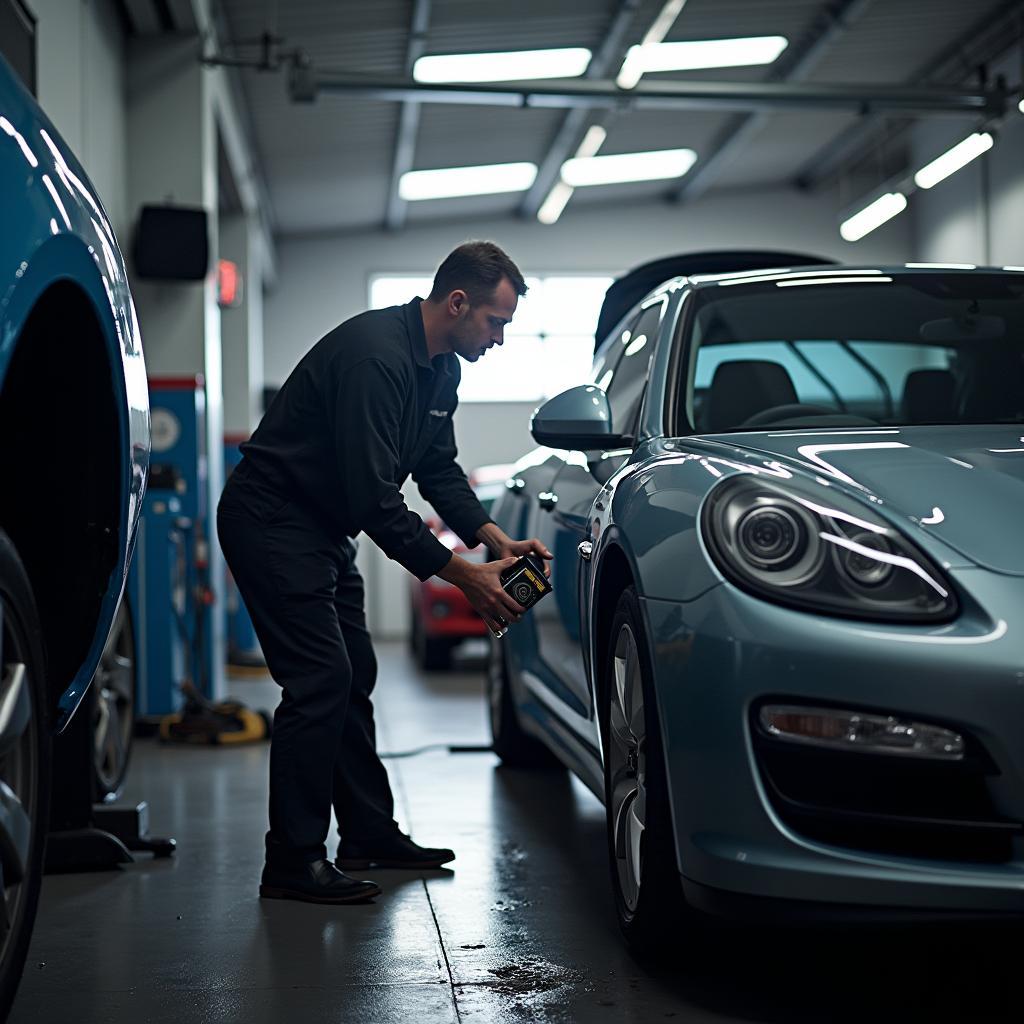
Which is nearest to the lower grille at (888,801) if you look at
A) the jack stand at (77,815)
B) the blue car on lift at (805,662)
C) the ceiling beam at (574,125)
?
the blue car on lift at (805,662)

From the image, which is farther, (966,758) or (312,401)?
(312,401)

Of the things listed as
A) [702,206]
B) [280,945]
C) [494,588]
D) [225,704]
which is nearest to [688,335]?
[494,588]

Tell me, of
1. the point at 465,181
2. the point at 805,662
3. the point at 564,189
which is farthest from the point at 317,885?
the point at 564,189

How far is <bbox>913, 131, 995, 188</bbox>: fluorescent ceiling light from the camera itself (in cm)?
1211

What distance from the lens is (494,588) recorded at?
3117mm

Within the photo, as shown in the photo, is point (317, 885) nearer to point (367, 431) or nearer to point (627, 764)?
point (627, 764)

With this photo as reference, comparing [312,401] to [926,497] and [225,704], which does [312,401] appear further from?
[225,704]

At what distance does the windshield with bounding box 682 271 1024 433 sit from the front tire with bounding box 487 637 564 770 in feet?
5.96

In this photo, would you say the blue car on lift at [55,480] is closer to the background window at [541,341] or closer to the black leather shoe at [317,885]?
the black leather shoe at [317,885]

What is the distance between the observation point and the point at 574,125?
45.4 feet

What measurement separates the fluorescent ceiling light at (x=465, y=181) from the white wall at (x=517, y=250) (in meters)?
1.26

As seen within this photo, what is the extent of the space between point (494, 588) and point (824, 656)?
1.13 metres

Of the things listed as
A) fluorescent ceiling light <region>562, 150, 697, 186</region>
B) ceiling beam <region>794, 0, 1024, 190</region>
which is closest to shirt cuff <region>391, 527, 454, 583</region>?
ceiling beam <region>794, 0, 1024, 190</region>

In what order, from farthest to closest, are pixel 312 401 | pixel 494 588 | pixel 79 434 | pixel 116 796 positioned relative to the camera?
pixel 116 796, pixel 312 401, pixel 494 588, pixel 79 434
